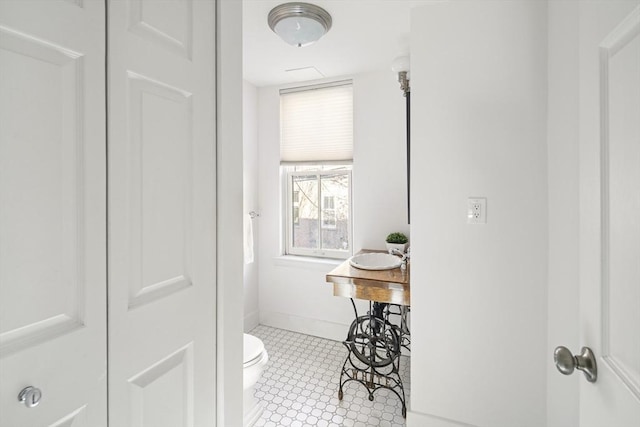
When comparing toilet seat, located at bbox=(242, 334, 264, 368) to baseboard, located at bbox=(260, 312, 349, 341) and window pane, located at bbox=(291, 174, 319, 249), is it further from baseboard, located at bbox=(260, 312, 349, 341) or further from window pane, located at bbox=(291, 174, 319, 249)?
window pane, located at bbox=(291, 174, 319, 249)

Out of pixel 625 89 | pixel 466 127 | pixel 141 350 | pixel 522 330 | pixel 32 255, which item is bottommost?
pixel 522 330

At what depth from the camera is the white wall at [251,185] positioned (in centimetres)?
309

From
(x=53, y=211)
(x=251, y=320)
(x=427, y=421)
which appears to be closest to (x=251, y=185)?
(x=251, y=320)

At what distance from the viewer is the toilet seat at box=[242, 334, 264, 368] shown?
1787 millimetres

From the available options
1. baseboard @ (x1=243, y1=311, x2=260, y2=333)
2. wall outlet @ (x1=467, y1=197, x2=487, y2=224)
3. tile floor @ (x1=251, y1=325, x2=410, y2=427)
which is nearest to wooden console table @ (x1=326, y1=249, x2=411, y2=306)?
wall outlet @ (x1=467, y1=197, x2=487, y2=224)

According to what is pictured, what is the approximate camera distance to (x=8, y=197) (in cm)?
53

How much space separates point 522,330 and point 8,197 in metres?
1.93

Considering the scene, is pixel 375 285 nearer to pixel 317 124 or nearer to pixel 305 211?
pixel 305 211

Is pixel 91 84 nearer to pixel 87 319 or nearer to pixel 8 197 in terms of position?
pixel 8 197

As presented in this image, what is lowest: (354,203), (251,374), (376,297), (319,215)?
(251,374)

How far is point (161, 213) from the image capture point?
0.82 meters

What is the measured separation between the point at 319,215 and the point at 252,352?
1608mm

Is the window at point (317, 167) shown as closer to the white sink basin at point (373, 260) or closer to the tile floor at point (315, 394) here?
the white sink basin at point (373, 260)

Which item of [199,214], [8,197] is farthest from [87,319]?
[199,214]
